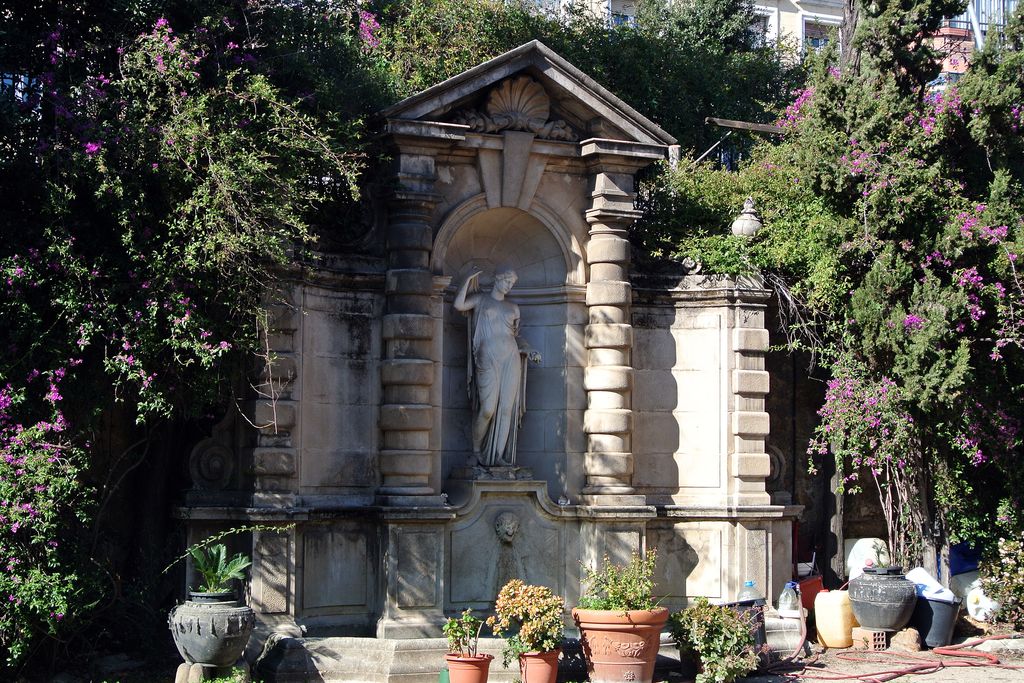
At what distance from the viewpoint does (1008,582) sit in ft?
49.5

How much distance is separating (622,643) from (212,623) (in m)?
3.54

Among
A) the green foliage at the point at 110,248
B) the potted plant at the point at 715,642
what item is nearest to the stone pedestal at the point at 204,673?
the green foliage at the point at 110,248

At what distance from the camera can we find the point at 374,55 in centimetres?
1638

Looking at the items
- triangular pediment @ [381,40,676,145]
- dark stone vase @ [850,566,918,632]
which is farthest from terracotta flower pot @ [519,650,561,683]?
triangular pediment @ [381,40,676,145]

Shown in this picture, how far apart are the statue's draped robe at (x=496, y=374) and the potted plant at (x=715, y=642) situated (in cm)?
267

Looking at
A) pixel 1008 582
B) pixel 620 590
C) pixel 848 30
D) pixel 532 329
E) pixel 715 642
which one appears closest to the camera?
pixel 620 590

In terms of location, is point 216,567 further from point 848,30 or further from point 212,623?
point 848,30

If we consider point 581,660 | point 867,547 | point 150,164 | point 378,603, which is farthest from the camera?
point 867,547

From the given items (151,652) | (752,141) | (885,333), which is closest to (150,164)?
(151,652)

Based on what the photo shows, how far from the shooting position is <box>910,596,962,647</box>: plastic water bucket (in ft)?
47.5

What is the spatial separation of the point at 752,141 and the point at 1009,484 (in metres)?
9.10

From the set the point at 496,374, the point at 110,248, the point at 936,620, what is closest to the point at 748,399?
the point at 496,374

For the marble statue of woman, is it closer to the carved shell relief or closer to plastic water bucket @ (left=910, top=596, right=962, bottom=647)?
the carved shell relief

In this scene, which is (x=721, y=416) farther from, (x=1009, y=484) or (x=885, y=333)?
(x=1009, y=484)
